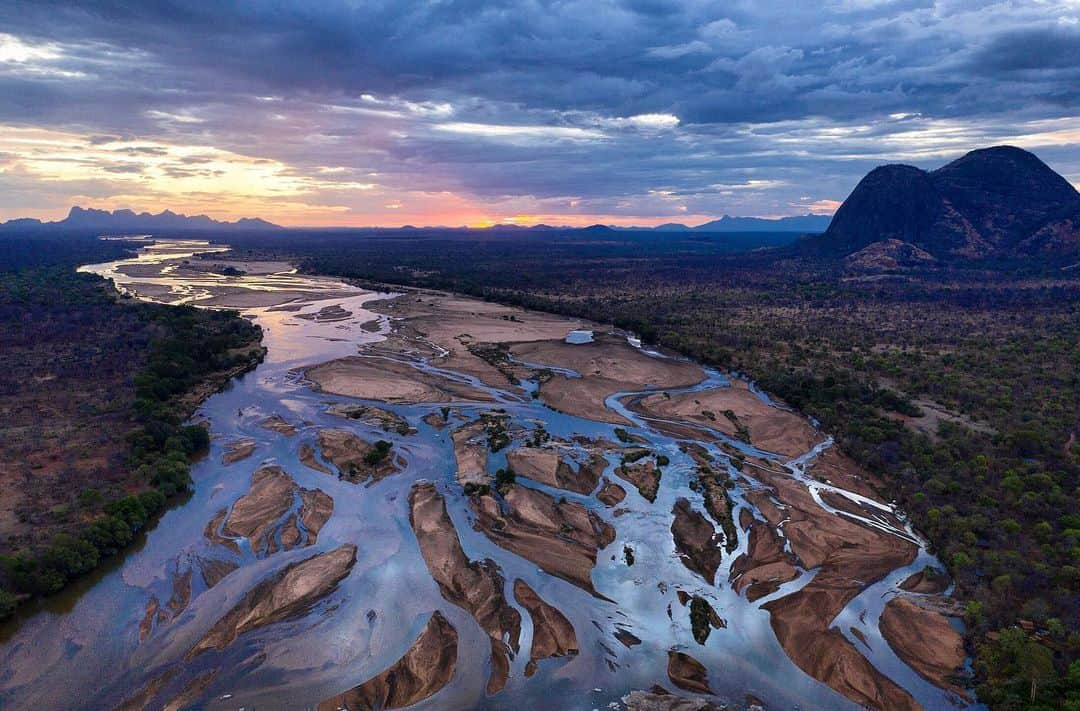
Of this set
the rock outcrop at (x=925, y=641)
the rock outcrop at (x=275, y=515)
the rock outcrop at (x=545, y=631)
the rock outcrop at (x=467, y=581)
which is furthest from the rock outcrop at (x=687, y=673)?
the rock outcrop at (x=275, y=515)

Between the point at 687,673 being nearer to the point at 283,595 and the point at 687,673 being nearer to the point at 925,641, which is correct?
the point at 925,641

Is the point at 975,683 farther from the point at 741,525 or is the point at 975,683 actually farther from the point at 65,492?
the point at 65,492

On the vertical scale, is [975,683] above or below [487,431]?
below

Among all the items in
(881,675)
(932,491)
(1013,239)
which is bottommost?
(881,675)

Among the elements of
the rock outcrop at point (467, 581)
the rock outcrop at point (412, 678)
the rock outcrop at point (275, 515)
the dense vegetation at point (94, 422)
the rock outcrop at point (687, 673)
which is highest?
the dense vegetation at point (94, 422)

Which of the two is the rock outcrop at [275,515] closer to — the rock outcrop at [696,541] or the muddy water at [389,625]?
the muddy water at [389,625]

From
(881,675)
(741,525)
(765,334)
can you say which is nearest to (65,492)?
(741,525)
